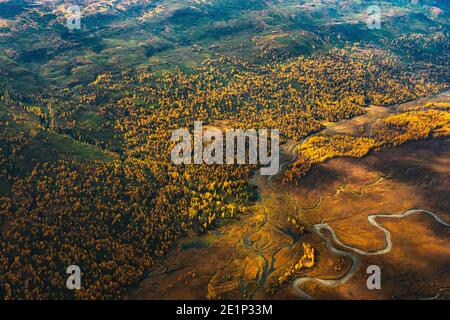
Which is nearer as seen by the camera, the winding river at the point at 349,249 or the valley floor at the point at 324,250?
the valley floor at the point at 324,250

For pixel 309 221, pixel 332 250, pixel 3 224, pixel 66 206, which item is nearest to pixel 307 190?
pixel 309 221

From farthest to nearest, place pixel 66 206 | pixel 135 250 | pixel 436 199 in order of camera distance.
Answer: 1. pixel 436 199
2. pixel 66 206
3. pixel 135 250

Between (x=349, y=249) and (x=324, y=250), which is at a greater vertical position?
(x=349, y=249)

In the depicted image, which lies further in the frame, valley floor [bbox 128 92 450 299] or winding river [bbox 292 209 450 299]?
winding river [bbox 292 209 450 299]

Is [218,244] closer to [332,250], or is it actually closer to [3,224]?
[332,250]

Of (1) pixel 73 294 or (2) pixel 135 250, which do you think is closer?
(1) pixel 73 294

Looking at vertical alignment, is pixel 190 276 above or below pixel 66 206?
below

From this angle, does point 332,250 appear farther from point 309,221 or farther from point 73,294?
point 73,294

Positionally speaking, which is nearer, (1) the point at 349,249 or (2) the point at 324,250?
(2) the point at 324,250

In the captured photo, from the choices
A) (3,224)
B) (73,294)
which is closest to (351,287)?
(73,294)
